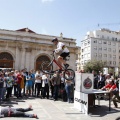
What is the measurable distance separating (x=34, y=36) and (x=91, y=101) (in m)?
34.0

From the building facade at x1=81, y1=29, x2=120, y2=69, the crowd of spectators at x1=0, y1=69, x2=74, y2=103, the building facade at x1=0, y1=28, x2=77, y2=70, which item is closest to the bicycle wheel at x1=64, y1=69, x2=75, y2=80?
the crowd of spectators at x1=0, y1=69, x2=74, y2=103

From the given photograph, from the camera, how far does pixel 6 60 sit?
132 ft

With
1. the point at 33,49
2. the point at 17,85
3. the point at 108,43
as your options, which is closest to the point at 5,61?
the point at 33,49

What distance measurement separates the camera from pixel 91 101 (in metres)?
11.2

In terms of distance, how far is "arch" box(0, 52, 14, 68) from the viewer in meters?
39.6

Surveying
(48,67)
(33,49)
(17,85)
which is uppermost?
(33,49)

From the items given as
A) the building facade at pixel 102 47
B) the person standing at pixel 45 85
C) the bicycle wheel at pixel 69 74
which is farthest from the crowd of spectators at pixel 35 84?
the building facade at pixel 102 47

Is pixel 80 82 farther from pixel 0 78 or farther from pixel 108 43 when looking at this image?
pixel 108 43

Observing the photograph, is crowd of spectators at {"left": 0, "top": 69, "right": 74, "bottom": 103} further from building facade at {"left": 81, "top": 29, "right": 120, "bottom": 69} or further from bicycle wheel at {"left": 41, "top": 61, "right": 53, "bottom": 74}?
building facade at {"left": 81, "top": 29, "right": 120, "bottom": 69}

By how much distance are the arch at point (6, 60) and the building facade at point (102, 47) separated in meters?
46.8

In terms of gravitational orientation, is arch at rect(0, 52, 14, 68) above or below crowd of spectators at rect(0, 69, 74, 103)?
above

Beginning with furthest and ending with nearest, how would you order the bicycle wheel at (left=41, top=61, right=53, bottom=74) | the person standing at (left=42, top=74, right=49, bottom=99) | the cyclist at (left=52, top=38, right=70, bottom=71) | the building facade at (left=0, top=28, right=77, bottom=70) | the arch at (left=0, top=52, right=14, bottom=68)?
the building facade at (left=0, top=28, right=77, bottom=70) < the arch at (left=0, top=52, right=14, bottom=68) < the person standing at (left=42, top=74, right=49, bottom=99) < the bicycle wheel at (left=41, top=61, right=53, bottom=74) < the cyclist at (left=52, top=38, right=70, bottom=71)

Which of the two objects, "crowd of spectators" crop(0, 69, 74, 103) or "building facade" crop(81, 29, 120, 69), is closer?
"crowd of spectators" crop(0, 69, 74, 103)

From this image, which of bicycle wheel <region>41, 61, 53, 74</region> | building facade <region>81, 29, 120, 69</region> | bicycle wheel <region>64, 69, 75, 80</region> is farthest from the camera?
building facade <region>81, 29, 120, 69</region>
